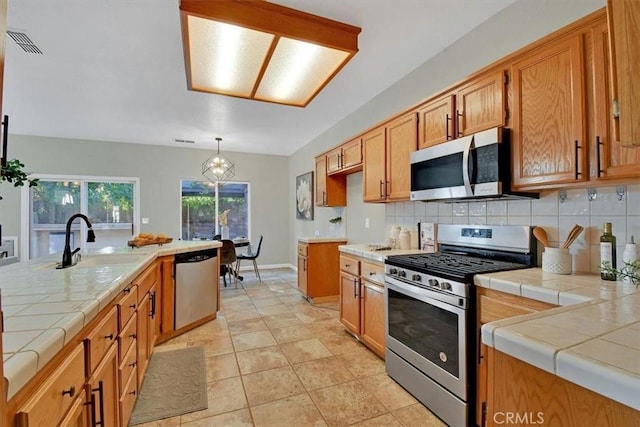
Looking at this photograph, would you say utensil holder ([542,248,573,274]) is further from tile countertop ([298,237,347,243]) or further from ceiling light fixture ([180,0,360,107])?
tile countertop ([298,237,347,243])

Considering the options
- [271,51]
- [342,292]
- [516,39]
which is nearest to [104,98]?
[271,51]

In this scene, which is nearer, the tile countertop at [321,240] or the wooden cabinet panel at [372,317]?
the wooden cabinet panel at [372,317]

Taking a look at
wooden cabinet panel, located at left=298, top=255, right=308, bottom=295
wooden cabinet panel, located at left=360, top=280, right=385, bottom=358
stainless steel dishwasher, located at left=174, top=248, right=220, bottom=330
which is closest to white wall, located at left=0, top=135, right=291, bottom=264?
wooden cabinet panel, located at left=298, top=255, right=308, bottom=295

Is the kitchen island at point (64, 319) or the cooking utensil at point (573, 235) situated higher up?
the cooking utensil at point (573, 235)

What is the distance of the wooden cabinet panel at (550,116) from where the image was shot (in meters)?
1.50

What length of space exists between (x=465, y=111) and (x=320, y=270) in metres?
2.78

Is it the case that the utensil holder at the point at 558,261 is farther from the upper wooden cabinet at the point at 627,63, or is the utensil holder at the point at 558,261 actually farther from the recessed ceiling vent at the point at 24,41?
the recessed ceiling vent at the point at 24,41

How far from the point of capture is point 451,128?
2.21 metres

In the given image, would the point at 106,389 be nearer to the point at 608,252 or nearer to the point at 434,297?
the point at 434,297

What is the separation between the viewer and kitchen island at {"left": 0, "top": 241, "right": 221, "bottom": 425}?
770mm

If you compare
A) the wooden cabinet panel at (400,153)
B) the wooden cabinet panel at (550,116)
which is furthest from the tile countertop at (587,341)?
the wooden cabinet panel at (400,153)

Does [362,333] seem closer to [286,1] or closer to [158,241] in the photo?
[158,241]

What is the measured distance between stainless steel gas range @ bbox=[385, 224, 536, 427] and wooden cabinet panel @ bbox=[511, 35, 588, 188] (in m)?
0.48

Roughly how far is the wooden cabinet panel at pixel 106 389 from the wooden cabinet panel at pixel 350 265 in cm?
193
